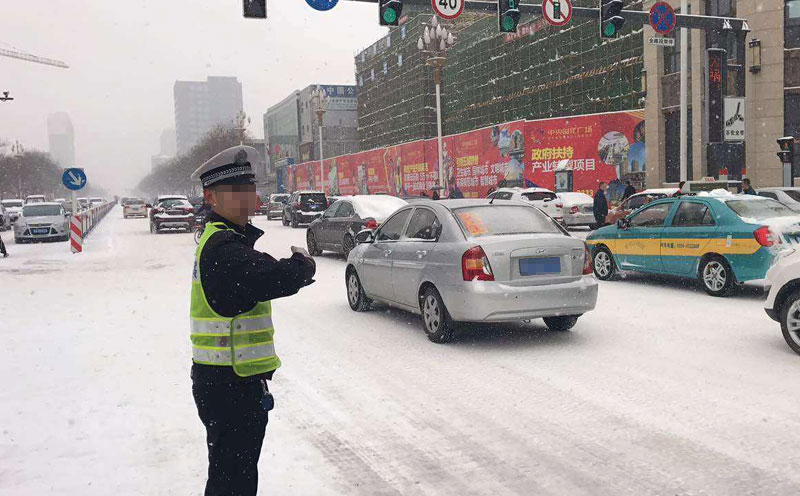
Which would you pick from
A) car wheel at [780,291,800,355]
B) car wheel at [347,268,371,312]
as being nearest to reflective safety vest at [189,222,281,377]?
car wheel at [780,291,800,355]

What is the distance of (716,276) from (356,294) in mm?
5182

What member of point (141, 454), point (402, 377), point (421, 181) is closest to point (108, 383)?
point (141, 454)

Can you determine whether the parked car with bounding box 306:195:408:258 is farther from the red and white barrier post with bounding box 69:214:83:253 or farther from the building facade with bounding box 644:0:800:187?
the building facade with bounding box 644:0:800:187

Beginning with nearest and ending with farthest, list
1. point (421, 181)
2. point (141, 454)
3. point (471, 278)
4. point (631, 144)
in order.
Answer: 1. point (141, 454)
2. point (471, 278)
3. point (631, 144)
4. point (421, 181)

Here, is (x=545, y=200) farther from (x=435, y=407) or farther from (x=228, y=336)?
(x=228, y=336)

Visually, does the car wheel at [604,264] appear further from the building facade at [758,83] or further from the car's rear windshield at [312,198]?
the car's rear windshield at [312,198]

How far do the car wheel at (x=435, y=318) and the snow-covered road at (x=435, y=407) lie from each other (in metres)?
0.15

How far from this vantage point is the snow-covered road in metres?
3.96

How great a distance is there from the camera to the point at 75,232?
66.6 ft

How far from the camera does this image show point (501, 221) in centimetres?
787

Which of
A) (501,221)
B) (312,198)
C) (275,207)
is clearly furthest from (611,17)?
(275,207)

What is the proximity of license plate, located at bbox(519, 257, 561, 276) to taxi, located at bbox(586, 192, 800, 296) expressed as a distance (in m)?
3.91

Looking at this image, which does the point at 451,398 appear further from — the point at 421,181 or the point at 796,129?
the point at 421,181

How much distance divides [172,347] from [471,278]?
10.6 feet
